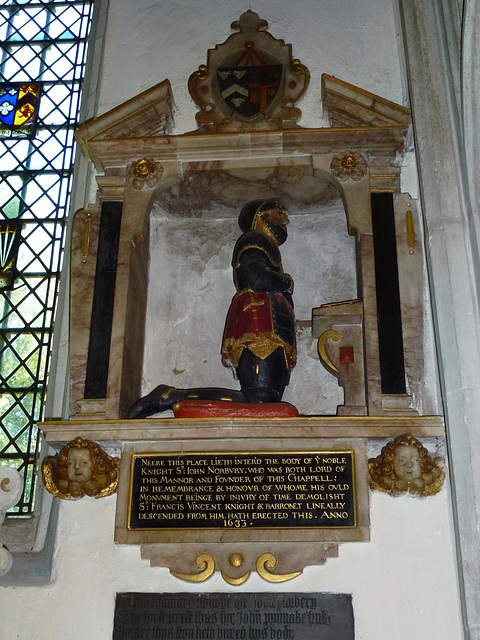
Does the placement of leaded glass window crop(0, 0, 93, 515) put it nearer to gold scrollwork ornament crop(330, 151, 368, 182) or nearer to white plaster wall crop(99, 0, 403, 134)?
white plaster wall crop(99, 0, 403, 134)

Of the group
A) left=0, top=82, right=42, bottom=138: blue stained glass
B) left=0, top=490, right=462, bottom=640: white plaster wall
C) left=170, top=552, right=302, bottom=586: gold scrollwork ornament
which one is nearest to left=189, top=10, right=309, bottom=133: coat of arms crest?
left=0, top=82, right=42, bottom=138: blue stained glass

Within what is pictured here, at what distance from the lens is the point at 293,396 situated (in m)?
4.52

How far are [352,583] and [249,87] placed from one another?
2.91 m

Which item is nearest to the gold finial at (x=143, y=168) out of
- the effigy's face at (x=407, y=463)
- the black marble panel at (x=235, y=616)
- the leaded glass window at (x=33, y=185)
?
the leaded glass window at (x=33, y=185)

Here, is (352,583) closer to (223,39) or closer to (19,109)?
(223,39)

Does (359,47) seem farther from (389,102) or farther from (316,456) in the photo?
(316,456)

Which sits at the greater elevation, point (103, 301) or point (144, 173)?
point (144, 173)

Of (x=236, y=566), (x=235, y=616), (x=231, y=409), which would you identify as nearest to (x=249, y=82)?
(x=231, y=409)

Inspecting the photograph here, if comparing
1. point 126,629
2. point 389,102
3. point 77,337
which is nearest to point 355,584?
point 126,629

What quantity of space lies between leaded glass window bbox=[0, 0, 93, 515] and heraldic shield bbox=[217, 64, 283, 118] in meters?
1.10

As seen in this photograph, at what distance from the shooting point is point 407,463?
366 centimetres

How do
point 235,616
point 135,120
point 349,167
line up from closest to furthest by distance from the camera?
point 235,616 < point 349,167 < point 135,120

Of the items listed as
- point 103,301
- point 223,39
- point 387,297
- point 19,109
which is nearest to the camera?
point 387,297

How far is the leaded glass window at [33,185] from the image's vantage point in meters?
→ 4.51
